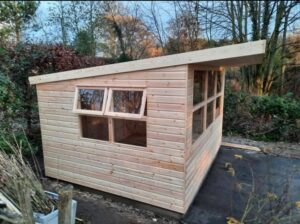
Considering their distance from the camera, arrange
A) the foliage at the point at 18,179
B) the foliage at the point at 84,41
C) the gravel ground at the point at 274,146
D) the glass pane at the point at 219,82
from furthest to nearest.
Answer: the foliage at the point at 84,41 → the gravel ground at the point at 274,146 → the glass pane at the point at 219,82 → the foliage at the point at 18,179

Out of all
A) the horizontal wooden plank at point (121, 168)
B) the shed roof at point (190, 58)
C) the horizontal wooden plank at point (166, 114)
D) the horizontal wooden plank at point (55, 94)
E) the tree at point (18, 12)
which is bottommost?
the horizontal wooden plank at point (121, 168)

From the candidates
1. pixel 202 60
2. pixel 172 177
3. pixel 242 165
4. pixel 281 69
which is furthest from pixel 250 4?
pixel 172 177

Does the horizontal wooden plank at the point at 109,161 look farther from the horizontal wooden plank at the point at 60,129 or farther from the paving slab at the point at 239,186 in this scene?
the paving slab at the point at 239,186

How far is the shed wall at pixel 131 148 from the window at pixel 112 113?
9 cm

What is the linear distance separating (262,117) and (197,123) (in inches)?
174

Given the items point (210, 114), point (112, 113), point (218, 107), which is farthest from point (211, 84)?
point (112, 113)

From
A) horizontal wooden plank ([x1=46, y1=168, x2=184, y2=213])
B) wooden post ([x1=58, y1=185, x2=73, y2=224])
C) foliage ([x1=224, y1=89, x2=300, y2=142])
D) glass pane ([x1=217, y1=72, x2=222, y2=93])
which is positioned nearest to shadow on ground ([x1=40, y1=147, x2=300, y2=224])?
horizontal wooden plank ([x1=46, y1=168, x2=184, y2=213])

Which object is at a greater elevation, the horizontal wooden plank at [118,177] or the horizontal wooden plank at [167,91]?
the horizontal wooden plank at [167,91]

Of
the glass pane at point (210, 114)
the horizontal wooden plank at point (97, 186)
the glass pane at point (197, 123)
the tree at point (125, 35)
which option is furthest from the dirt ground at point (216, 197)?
the tree at point (125, 35)

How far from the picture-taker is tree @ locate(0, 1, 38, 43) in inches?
358

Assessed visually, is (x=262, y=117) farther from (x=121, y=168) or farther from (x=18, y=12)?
(x=18, y=12)

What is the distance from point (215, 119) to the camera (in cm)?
522

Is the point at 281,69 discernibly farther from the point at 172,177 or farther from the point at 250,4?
the point at 172,177

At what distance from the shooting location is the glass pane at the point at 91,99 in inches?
140
